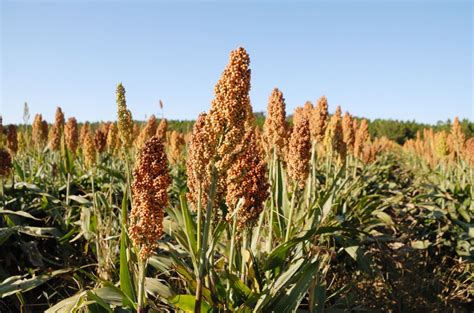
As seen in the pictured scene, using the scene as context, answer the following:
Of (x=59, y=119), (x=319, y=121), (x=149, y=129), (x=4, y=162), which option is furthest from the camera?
(x=59, y=119)

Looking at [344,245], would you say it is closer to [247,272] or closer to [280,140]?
[280,140]

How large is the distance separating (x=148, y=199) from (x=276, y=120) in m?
2.19

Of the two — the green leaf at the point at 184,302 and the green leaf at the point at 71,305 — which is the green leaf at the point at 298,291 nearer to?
the green leaf at the point at 184,302

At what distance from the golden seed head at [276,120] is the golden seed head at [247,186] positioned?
1.28 meters

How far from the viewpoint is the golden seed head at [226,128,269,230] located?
2434 millimetres

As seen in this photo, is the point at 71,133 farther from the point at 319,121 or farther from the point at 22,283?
the point at 22,283

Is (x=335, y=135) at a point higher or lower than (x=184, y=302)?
higher

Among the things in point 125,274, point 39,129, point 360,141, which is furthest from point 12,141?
point 360,141

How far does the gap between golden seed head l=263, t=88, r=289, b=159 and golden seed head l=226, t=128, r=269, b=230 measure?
4.19 feet

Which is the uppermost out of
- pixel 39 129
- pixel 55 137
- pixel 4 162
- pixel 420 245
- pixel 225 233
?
pixel 39 129

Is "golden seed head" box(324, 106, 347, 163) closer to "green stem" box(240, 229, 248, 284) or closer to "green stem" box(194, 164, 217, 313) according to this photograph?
"green stem" box(240, 229, 248, 284)

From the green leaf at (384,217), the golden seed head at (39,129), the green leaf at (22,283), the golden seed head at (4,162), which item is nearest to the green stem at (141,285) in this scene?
the green leaf at (22,283)

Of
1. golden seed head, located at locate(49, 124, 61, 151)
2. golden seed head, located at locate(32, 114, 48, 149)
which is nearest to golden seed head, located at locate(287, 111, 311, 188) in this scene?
golden seed head, located at locate(49, 124, 61, 151)

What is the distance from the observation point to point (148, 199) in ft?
6.47
